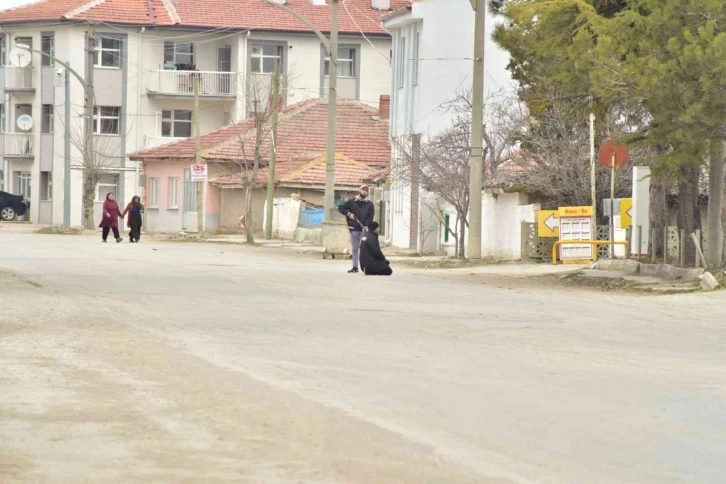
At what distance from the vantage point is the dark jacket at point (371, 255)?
27500 millimetres

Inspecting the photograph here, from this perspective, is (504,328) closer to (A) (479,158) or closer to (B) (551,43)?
(B) (551,43)

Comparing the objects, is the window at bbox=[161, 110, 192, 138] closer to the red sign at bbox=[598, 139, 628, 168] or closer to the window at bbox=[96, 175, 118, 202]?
the window at bbox=[96, 175, 118, 202]

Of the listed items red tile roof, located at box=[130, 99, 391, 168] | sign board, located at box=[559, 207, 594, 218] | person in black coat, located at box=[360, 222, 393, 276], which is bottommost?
person in black coat, located at box=[360, 222, 393, 276]

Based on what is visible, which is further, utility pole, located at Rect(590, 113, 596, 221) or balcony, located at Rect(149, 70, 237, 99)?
balcony, located at Rect(149, 70, 237, 99)

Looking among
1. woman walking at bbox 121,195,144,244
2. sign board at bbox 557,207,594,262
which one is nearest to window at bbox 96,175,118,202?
woman walking at bbox 121,195,144,244

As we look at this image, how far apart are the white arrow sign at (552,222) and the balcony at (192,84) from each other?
139 feet

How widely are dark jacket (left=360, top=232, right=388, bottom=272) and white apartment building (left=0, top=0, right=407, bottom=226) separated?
4647cm

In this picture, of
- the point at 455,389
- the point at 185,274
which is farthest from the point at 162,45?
the point at 455,389

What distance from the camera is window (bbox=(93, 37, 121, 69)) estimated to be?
74.7 m

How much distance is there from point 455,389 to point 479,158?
21372mm

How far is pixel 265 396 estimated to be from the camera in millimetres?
9891

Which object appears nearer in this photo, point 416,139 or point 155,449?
point 155,449

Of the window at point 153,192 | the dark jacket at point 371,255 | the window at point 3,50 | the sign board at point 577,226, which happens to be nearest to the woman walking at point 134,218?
the sign board at point 577,226

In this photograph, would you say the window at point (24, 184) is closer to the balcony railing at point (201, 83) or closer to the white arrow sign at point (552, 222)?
the balcony railing at point (201, 83)
